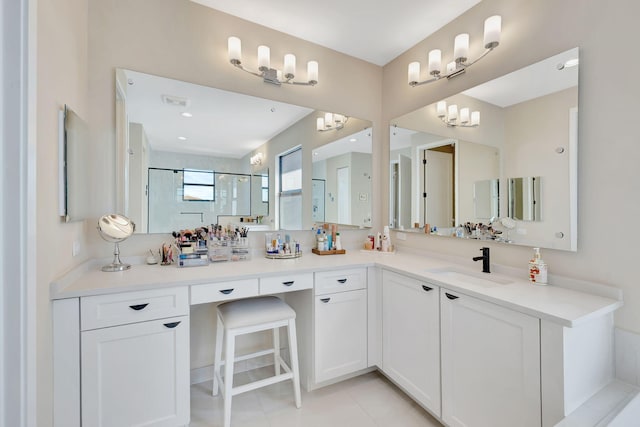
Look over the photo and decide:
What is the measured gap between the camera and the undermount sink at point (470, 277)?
1666 mm

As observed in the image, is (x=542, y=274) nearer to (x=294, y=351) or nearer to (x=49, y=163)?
(x=294, y=351)

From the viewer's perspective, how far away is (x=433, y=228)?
227 centimetres

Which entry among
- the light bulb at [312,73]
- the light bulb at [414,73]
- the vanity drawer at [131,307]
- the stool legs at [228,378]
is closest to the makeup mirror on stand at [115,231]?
the vanity drawer at [131,307]

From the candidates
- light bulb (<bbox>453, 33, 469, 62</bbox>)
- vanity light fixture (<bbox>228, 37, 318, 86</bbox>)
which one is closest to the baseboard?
→ vanity light fixture (<bbox>228, 37, 318, 86</bbox>)

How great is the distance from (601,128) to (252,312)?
2096 millimetres

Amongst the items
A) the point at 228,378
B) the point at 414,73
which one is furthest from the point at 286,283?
the point at 414,73

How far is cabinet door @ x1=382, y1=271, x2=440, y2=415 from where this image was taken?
1574 millimetres

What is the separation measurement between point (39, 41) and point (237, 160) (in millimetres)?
1206

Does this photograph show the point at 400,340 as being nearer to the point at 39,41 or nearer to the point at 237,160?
the point at 237,160

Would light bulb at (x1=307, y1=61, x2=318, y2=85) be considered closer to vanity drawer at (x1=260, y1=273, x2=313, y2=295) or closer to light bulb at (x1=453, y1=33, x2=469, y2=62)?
light bulb at (x1=453, y1=33, x2=469, y2=62)

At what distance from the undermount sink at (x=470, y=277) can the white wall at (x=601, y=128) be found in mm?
158

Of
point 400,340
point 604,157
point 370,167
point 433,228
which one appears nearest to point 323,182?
point 370,167

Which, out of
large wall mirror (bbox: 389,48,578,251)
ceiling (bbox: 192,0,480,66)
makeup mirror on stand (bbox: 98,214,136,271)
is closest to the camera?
large wall mirror (bbox: 389,48,578,251)

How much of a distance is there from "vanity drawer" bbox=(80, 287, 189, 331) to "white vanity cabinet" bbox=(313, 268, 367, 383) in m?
0.83
